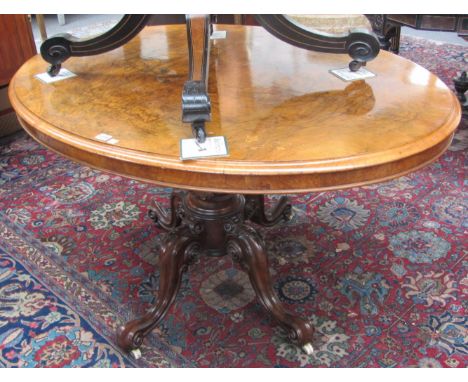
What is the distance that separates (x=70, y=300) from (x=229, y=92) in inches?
25.8

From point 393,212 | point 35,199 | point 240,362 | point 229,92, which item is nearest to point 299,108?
point 229,92

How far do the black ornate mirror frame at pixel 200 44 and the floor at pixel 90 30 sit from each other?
2.49 meters

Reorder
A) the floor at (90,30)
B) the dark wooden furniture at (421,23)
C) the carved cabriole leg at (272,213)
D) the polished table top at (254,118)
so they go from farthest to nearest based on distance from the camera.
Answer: the floor at (90,30)
the dark wooden furniture at (421,23)
the carved cabriole leg at (272,213)
the polished table top at (254,118)

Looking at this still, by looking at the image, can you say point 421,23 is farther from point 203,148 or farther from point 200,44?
Answer: point 203,148

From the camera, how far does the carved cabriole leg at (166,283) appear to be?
1.02 meters

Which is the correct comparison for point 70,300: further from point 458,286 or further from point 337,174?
point 458,286

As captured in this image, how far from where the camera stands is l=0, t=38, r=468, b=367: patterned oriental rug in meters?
1.03

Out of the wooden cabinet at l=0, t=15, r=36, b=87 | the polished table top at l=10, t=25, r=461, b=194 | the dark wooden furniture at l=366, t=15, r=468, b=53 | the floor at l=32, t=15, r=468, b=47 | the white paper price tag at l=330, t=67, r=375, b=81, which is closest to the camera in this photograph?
the polished table top at l=10, t=25, r=461, b=194

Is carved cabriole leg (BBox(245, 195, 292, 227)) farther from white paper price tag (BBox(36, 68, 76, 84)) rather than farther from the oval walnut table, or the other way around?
white paper price tag (BBox(36, 68, 76, 84))

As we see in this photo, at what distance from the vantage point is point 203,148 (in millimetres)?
699

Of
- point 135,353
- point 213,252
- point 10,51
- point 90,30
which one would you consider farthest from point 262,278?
point 90,30

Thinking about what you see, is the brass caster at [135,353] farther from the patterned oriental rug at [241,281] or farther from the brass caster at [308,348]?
the brass caster at [308,348]

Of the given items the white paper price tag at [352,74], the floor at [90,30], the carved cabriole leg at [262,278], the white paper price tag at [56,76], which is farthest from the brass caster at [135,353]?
the floor at [90,30]

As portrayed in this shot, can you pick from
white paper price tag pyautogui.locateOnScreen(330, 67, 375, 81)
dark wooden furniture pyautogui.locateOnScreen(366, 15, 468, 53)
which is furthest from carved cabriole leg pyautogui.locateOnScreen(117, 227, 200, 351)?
dark wooden furniture pyautogui.locateOnScreen(366, 15, 468, 53)
